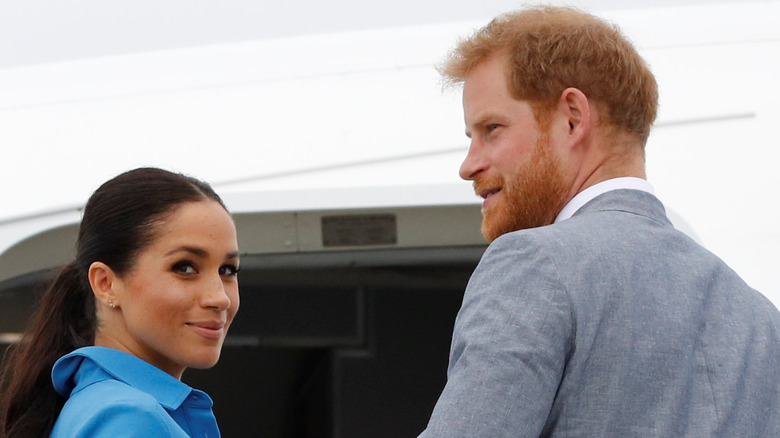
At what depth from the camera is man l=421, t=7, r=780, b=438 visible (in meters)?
0.94

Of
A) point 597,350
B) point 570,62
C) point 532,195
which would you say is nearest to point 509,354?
point 597,350

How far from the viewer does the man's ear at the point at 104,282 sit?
1.43m

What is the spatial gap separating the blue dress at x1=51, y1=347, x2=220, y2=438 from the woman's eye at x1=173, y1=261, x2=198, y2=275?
146 millimetres

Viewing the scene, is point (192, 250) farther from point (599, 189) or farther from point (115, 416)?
point (599, 189)

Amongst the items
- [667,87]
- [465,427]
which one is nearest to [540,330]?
[465,427]

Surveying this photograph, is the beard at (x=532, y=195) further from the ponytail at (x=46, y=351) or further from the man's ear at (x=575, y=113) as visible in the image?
the ponytail at (x=46, y=351)

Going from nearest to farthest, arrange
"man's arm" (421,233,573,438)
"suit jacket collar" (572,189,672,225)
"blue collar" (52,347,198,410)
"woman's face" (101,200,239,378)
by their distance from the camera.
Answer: "man's arm" (421,233,573,438), "suit jacket collar" (572,189,672,225), "blue collar" (52,347,198,410), "woman's face" (101,200,239,378)

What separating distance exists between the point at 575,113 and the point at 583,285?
0.27 m

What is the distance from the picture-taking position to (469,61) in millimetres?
1230

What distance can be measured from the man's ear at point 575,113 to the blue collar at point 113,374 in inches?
25.0

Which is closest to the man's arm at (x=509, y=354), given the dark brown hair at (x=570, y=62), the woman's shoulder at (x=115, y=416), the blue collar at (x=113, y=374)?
the dark brown hair at (x=570, y=62)

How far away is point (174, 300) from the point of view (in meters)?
1.41

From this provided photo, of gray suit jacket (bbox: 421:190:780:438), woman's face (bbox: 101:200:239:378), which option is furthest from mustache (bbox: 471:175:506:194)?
woman's face (bbox: 101:200:239:378)

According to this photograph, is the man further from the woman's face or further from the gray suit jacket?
the woman's face
